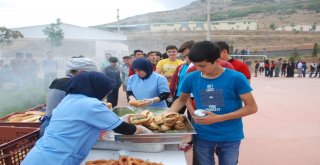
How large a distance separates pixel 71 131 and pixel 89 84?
0.34 m

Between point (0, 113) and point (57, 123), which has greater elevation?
point (57, 123)

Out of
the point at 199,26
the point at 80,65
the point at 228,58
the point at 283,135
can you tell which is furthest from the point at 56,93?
the point at 199,26

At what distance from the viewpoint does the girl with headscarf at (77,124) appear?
7.11ft

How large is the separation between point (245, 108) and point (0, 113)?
6.29 metres

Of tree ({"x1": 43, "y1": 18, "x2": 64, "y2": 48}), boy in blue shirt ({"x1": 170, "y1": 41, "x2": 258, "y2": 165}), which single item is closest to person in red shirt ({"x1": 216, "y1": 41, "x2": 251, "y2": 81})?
boy in blue shirt ({"x1": 170, "y1": 41, "x2": 258, "y2": 165})

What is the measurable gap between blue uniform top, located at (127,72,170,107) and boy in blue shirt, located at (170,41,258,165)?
1.25 m

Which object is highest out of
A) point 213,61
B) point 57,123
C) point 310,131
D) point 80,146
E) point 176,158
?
point 213,61

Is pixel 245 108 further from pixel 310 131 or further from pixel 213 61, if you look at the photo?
pixel 310 131

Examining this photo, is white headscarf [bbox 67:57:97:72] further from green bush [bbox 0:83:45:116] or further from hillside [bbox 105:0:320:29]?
hillside [bbox 105:0:320:29]

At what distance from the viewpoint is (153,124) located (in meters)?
2.79

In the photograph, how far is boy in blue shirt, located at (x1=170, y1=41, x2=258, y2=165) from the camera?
2.49 m

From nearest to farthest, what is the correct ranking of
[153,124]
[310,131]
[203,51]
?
[203,51]
[153,124]
[310,131]

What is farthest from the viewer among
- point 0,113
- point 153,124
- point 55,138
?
point 0,113

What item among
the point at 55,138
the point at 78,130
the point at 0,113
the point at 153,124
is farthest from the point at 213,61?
the point at 0,113
